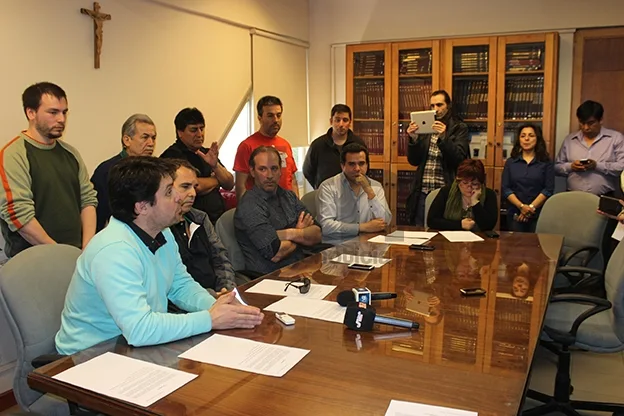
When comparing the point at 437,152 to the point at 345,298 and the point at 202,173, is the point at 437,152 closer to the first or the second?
the point at 202,173

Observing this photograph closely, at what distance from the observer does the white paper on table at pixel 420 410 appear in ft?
4.14

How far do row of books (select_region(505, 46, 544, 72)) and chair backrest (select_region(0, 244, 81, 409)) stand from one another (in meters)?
4.38

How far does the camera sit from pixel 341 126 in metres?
4.71

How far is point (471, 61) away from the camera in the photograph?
207 inches

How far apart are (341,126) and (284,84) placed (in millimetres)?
1252

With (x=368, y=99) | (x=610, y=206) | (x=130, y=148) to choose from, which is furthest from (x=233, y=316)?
(x=368, y=99)

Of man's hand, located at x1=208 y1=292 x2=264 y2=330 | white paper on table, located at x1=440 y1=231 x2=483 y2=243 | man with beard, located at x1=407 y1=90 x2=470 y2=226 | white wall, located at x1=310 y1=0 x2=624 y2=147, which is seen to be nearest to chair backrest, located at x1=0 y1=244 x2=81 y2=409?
man's hand, located at x1=208 y1=292 x2=264 y2=330

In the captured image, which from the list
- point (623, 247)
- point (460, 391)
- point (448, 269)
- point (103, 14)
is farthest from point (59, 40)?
point (623, 247)

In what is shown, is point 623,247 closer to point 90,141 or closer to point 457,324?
point 457,324

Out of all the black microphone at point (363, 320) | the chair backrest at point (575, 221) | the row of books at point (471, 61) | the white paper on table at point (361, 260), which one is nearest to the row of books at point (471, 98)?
the row of books at point (471, 61)

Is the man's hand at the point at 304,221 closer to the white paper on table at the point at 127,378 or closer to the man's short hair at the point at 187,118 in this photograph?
the man's short hair at the point at 187,118

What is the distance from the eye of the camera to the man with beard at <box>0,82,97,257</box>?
2.65m

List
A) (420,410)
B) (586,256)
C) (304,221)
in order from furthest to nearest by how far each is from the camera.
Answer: (586,256), (304,221), (420,410)

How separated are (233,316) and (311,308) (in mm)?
337
